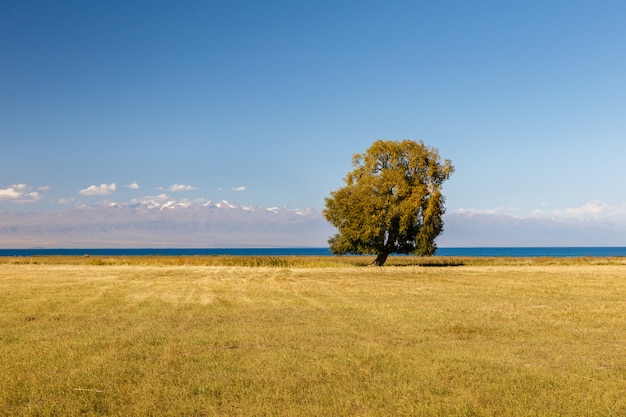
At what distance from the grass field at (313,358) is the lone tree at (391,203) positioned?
36.8m

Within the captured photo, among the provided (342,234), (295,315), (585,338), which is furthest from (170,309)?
(342,234)

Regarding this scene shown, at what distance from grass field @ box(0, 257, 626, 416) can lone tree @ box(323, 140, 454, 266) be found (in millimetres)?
36769

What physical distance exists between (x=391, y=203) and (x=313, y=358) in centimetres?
4910

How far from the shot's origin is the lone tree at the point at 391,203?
196ft

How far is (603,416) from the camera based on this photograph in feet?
26.9

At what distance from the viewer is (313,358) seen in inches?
472

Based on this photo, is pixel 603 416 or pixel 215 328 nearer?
pixel 603 416

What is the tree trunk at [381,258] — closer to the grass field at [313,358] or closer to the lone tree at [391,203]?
the lone tree at [391,203]

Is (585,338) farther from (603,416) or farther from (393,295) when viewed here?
(393,295)

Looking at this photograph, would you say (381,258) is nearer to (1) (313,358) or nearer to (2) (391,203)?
(2) (391,203)

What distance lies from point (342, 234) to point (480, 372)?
51555 millimetres

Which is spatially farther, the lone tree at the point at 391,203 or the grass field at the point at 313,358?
the lone tree at the point at 391,203

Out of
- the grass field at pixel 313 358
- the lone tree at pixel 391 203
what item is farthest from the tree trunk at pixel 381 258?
the grass field at pixel 313 358

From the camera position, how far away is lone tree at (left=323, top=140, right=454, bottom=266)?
59781 mm
